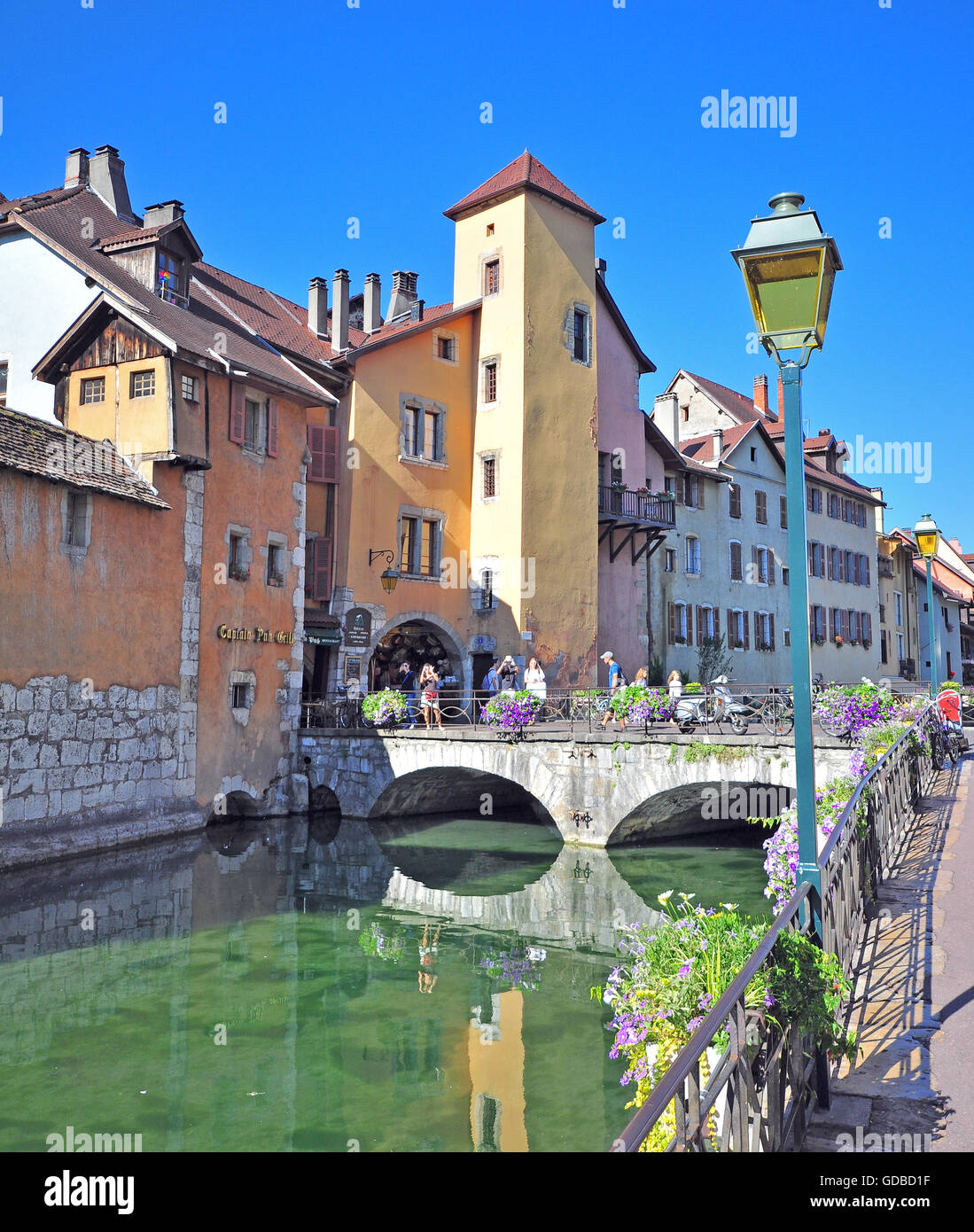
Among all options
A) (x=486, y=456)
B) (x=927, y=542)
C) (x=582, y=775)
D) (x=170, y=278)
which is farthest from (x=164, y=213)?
(x=927, y=542)

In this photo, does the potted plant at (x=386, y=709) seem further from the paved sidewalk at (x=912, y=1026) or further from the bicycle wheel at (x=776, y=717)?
the paved sidewalk at (x=912, y=1026)

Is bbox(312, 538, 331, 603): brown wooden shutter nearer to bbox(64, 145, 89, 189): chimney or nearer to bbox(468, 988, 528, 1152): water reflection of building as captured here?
bbox(64, 145, 89, 189): chimney

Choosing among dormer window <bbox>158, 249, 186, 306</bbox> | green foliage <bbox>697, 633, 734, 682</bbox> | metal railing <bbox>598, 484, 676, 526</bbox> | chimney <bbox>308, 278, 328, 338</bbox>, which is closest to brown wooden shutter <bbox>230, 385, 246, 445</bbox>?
dormer window <bbox>158, 249, 186, 306</bbox>

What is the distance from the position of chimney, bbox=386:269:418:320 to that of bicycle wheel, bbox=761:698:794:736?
17.4m

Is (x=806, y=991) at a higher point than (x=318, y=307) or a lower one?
lower

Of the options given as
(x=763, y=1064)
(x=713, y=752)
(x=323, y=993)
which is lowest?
(x=323, y=993)

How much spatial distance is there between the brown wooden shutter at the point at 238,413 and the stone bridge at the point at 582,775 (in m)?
6.59

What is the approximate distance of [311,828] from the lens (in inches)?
826

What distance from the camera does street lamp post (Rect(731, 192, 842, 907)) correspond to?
456 centimetres

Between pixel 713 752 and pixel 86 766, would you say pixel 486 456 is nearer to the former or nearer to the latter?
pixel 713 752

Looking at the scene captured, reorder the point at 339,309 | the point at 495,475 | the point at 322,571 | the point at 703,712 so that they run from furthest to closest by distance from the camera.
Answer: the point at 339,309 → the point at 495,475 → the point at 322,571 → the point at 703,712

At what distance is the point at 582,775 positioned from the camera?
58.7ft

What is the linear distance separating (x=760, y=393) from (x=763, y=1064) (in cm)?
4023

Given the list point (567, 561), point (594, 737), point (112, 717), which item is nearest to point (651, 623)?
point (567, 561)
